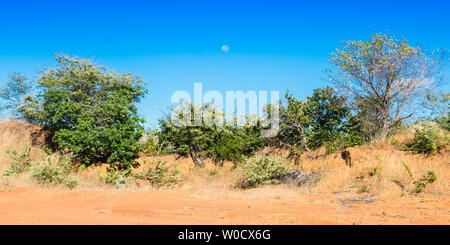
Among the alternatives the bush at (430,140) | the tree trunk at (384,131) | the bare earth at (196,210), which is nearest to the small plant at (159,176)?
the bare earth at (196,210)

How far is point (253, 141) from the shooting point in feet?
57.6

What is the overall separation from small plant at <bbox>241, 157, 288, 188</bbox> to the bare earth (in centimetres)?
323

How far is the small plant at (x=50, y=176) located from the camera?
13.0m

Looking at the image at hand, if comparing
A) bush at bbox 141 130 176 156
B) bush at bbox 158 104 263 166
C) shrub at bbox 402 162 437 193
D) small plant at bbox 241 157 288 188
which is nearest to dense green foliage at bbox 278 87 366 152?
bush at bbox 158 104 263 166

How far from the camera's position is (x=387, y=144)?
44.4ft

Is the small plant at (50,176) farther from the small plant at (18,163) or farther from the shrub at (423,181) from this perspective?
the shrub at (423,181)

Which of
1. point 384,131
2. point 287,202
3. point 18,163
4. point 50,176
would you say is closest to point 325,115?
point 384,131

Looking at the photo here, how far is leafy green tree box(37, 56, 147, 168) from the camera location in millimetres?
16875

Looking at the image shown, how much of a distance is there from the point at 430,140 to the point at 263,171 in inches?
249

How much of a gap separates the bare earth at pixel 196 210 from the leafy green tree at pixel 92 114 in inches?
282

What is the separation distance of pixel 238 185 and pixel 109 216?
822 cm

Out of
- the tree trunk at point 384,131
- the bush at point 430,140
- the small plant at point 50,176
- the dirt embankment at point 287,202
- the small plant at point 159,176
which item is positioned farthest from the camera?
the small plant at point 159,176
